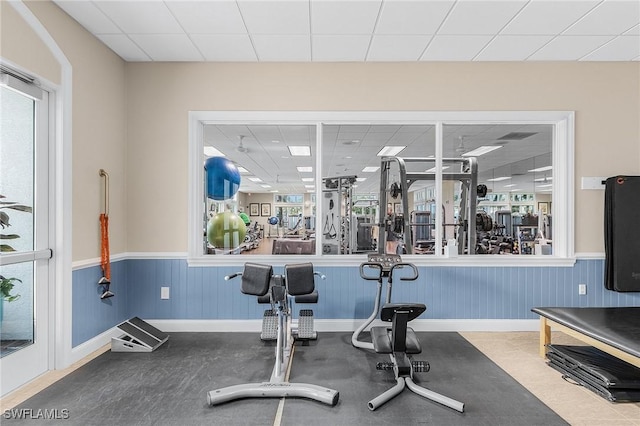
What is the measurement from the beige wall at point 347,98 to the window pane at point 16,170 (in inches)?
43.9

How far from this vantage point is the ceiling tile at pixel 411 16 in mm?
2775

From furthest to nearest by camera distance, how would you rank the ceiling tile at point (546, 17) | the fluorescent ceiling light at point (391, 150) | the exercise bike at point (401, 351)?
the fluorescent ceiling light at point (391, 150)
the ceiling tile at point (546, 17)
the exercise bike at point (401, 351)

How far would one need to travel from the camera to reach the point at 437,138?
389 centimetres

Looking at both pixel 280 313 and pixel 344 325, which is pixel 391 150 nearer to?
pixel 344 325

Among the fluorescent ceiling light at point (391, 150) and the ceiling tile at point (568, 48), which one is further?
the fluorescent ceiling light at point (391, 150)

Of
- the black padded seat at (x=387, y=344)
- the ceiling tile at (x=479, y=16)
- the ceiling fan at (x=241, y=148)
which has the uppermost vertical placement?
the ceiling tile at (x=479, y=16)

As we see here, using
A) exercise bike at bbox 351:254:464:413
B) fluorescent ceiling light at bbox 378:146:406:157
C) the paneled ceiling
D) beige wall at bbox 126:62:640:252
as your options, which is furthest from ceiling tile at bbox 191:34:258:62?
fluorescent ceiling light at bbox 378:146:406:157

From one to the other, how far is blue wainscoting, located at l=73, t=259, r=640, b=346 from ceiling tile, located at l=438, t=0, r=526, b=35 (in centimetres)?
230

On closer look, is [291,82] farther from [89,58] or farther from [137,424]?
[137,424]

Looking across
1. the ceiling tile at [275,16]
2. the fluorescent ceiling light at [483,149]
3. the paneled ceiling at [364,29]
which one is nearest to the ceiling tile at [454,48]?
the paneled ceiling at [364,29]

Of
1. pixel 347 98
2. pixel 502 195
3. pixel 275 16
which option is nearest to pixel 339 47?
pixel 347 98

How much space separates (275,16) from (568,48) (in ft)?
9.28

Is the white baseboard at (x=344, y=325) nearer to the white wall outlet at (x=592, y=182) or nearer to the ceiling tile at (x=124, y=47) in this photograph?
the white wall outlet at (x=592, y=182)

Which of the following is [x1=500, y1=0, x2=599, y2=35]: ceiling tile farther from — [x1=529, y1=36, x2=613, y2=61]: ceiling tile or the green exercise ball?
the green exercise ball
